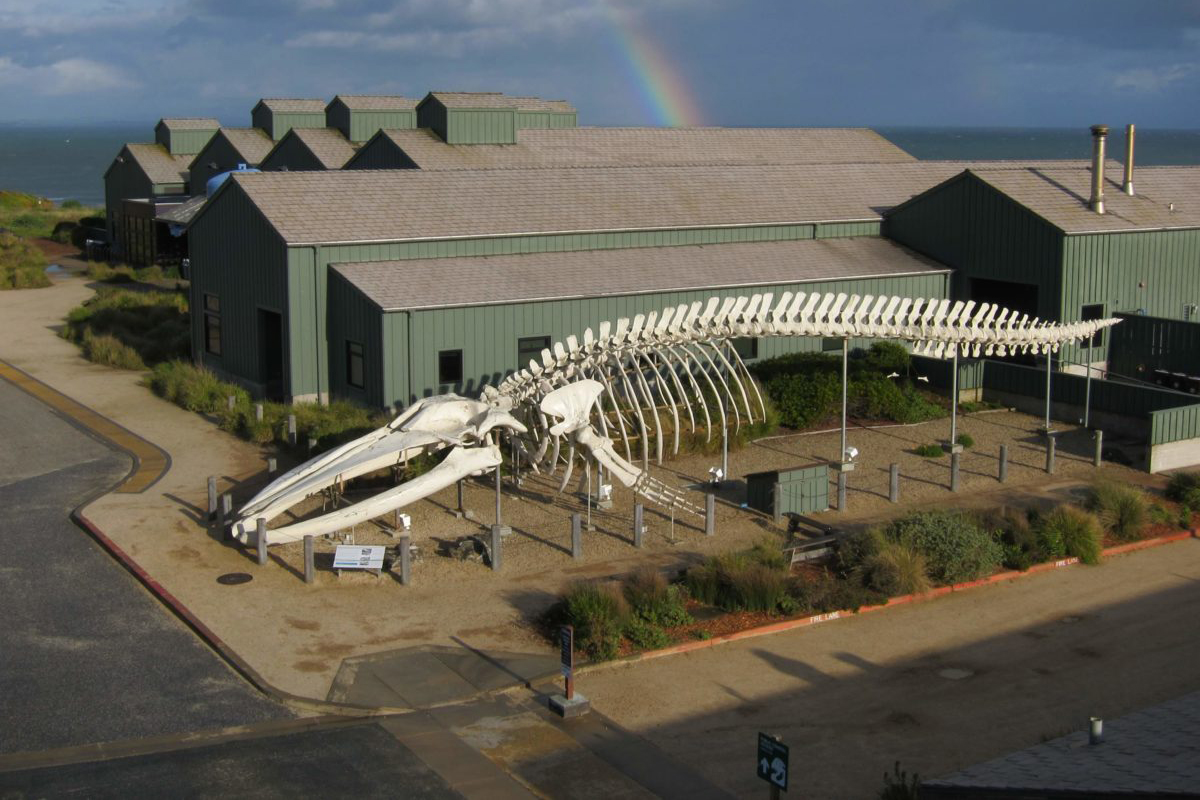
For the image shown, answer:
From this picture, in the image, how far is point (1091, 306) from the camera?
34469 mm

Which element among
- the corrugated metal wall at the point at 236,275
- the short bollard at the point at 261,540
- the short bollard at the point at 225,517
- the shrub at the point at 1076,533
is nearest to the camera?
the short bollard at the point at 261,540

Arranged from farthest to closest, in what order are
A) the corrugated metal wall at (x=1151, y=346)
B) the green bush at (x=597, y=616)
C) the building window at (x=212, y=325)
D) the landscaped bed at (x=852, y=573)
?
the building window at (x=212, y=325) → the corrugated metal wall at (x=1151, y=346) → the landscaped bed at (x=852, y=573) → the green bush at (x=597, y=616)

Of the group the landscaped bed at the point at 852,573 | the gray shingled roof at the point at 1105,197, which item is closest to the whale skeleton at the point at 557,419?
the landscaped bed at the point at 852,573

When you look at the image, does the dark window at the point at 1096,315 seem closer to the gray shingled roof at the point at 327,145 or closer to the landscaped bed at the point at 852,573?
the landscaped bed at the point at 852,573

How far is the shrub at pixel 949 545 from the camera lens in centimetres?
2066

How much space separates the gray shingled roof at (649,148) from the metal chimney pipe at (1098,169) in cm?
1369

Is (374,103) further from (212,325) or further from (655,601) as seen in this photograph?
(655,601)

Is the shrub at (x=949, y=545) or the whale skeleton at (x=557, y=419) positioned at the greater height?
the whale skeleton at (x=557, y=419)

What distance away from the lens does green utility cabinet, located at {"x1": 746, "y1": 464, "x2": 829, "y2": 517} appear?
23.8m

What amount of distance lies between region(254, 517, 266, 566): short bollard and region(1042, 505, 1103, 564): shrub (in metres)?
12.3

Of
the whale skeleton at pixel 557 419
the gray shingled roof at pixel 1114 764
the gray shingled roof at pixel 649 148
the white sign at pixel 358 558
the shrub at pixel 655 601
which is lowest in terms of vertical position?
the shrub at pixel 655 601

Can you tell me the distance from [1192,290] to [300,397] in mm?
23502

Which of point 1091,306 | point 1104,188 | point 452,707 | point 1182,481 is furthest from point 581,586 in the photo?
point 1104,188

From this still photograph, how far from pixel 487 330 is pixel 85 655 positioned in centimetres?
1416
